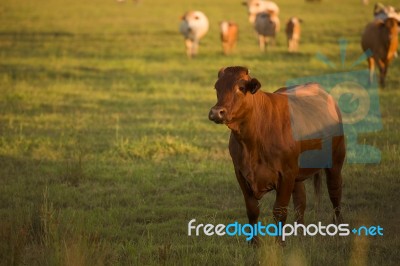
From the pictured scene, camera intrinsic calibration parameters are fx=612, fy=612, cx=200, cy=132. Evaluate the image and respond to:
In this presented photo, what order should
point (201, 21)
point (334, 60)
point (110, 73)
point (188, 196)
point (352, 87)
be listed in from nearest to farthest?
1. point (188, 196)
2. point (352, 87)
3. point (110, 73)
4. point (334, 60)
5. point (201, 21)

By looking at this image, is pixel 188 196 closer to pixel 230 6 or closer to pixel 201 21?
pixel 201 21

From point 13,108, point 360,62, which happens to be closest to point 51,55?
point 13,108

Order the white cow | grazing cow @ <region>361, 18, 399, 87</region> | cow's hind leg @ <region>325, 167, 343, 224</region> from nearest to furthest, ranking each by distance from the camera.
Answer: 1. cow's hind leg @ <region>325, 167, 343, 224</region>
2. grazing cow @ <region>361, 18, 399, 87</region>
3. the white cow

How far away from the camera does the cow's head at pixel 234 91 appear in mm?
5125

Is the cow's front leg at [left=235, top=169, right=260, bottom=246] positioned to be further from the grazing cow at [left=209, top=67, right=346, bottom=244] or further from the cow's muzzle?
the cow's muzzle

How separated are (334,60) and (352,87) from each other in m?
4.88

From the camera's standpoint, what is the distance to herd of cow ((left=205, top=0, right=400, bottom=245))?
17.2 feet

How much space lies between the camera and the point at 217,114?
4938 millimetres

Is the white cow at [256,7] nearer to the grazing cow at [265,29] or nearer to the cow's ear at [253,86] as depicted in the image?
the grazing cow at [265,29]

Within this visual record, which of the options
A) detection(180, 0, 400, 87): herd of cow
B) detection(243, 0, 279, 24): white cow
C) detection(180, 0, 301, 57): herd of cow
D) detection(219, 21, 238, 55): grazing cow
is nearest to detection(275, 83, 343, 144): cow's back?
detection(180, 0, 400, 87): herd of cow

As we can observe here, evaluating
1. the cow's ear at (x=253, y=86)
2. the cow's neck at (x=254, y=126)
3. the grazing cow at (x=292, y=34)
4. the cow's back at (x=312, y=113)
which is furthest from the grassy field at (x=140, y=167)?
the cow's ear at (x=253, y=86)

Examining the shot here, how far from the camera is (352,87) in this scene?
1456cm

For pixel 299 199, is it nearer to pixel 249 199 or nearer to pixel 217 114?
pixel 249 199

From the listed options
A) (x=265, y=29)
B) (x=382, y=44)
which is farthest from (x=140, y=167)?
(x=265, y=29)
